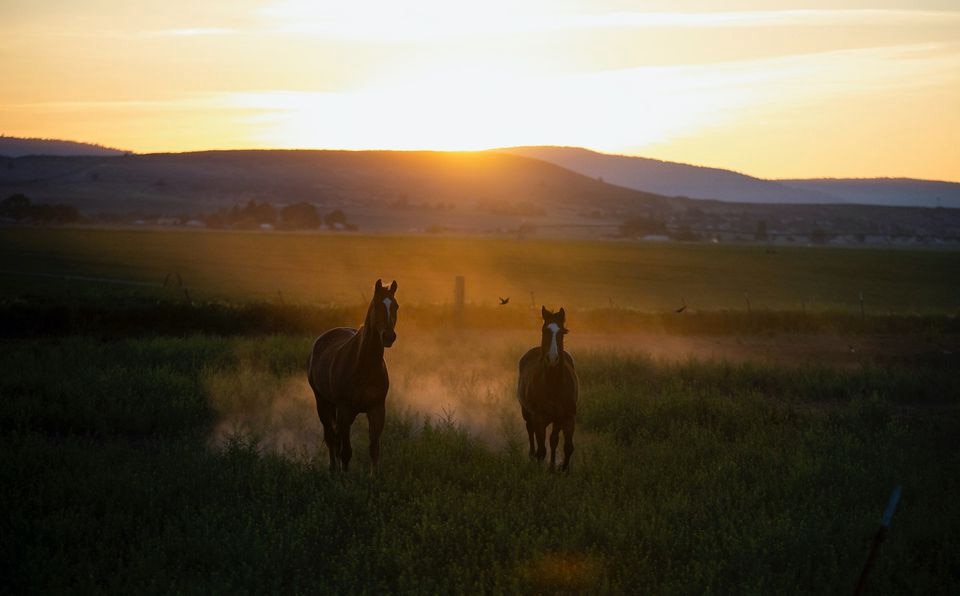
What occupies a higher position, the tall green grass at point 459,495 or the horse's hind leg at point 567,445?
the horse's hind leg at point 567,445

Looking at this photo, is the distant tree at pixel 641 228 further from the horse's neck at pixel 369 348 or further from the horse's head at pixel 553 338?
the horse's neck at pixel 369 348

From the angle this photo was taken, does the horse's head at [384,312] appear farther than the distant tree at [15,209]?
No

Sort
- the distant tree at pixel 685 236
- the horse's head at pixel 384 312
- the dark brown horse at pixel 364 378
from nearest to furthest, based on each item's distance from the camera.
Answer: the horse's head at pixel 384 312, the dark brown horse at pixel 364 378, the distant tree at pixel 685 236

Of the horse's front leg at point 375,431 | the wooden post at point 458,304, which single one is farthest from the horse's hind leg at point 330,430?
the wooden post at point 458,304

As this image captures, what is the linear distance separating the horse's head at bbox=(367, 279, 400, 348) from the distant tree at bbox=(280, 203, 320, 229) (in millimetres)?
111694

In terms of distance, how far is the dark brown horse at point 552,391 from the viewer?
36.7 feet

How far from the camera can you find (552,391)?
1157 cm

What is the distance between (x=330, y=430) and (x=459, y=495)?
2832 mm

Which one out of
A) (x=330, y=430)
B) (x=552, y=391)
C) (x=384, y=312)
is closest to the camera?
(x=384, y=312)

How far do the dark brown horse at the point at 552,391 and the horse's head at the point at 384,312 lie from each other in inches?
74.3

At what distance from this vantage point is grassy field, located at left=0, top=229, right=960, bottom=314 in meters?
43.7

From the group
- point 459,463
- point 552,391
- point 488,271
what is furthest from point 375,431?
point 488,271

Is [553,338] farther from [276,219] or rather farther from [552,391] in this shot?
[276,219]

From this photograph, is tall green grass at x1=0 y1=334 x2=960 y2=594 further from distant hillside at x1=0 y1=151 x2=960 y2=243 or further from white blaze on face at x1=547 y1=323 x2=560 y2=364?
distant hillside at x1=0 y1=151 x2=960 y2=243
